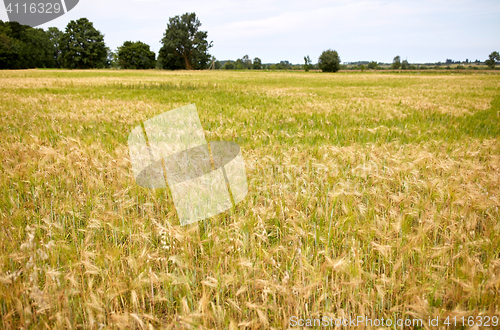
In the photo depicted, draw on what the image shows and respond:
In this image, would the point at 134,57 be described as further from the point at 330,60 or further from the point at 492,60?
the point at 492,60

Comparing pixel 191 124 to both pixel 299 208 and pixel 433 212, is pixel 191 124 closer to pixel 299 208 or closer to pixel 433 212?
pixel 299 208

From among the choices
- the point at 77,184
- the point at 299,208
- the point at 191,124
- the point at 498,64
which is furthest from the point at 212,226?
the point at 498,64

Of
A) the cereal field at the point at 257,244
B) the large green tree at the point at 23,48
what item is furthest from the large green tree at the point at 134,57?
the cereal field at the point at 257,244

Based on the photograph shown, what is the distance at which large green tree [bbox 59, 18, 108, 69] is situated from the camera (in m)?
76.0

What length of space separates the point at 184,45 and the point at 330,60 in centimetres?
4002

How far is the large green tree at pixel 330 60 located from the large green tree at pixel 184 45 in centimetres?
3286

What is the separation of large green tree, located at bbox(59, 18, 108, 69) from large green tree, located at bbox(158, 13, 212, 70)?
61.9 feet

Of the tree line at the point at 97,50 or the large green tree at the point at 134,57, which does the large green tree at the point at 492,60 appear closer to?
the tree line at the point at 97,50

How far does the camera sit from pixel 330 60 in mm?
79938

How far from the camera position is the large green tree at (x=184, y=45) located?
242ft

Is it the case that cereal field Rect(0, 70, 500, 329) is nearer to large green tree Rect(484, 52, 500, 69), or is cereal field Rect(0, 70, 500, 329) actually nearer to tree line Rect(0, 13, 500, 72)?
tree line Rect(0, 13, 500, 72)

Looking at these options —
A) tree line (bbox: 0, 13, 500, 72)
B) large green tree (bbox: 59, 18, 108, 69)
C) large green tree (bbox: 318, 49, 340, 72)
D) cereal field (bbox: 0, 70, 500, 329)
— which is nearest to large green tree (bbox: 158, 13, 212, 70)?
tree line (bbox: 0, 13, 500, 72)

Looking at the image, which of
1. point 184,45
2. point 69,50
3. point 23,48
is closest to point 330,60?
point 184,45

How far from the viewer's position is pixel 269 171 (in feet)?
12.1
